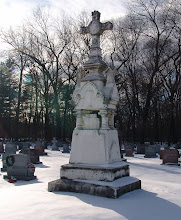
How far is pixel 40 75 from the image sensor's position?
35.0 metres

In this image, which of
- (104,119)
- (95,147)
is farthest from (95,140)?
(104,119)

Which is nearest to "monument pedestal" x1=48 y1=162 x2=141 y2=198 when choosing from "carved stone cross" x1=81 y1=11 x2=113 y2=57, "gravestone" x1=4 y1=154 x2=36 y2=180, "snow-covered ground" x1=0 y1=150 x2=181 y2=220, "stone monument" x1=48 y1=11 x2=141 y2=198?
"stone monument" x1=48 y1=11 x2=141 y2=198

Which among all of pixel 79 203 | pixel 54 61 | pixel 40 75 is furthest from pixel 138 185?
pixel 40 75

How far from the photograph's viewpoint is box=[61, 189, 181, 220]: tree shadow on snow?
13.5 feet

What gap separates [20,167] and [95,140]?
440 centimetres

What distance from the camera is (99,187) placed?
5262 millimetres

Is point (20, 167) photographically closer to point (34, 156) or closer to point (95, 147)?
point (34, 156)

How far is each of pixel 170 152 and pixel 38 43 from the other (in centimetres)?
2224

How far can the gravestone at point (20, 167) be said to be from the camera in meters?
9.08

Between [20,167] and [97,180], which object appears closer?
[97,180]

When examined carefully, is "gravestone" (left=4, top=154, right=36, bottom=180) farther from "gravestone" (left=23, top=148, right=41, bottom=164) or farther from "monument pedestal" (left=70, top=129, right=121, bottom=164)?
"gravestone" (left=23, top=148, right=41, bottom=164)

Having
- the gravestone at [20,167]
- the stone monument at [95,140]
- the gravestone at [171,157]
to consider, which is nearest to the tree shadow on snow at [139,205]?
the stone monument at [95,140]

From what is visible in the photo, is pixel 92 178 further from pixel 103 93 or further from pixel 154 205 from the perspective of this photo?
pixel 103 93

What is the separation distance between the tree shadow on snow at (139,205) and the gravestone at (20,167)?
Answer: 13.0ft
